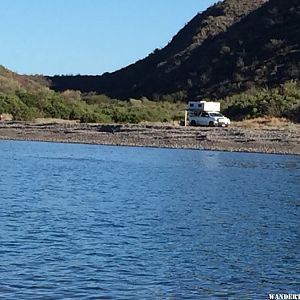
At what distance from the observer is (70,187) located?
1004 inches

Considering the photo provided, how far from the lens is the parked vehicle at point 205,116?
181ft

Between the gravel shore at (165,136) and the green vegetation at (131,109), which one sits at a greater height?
the green vegetation at (131,109)

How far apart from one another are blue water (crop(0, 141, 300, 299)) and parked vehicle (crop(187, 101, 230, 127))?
22.8 meters

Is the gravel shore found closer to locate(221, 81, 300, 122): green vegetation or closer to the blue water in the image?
locate(221, 81, 300, 122): green vegetation

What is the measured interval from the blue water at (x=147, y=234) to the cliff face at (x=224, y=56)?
54052 millimetres

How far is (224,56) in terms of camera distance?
93.7 meters

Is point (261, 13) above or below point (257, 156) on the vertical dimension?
above

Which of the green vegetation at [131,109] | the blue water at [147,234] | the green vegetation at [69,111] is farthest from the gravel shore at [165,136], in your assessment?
the blue water at [147,234]

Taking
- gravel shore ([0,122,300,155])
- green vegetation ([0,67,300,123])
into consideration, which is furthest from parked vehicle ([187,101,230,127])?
green vegetation ([0,67,300,123])

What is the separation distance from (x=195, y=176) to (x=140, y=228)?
47.7 feet

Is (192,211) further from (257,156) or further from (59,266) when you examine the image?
(257,156)

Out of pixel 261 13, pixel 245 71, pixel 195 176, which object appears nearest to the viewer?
pixel 195 176

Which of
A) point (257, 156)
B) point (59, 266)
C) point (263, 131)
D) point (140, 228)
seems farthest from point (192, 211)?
point (263, 131)

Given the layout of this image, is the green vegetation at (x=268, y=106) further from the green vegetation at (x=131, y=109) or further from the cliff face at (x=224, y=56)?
the cliff face at (x=224, y=56)
